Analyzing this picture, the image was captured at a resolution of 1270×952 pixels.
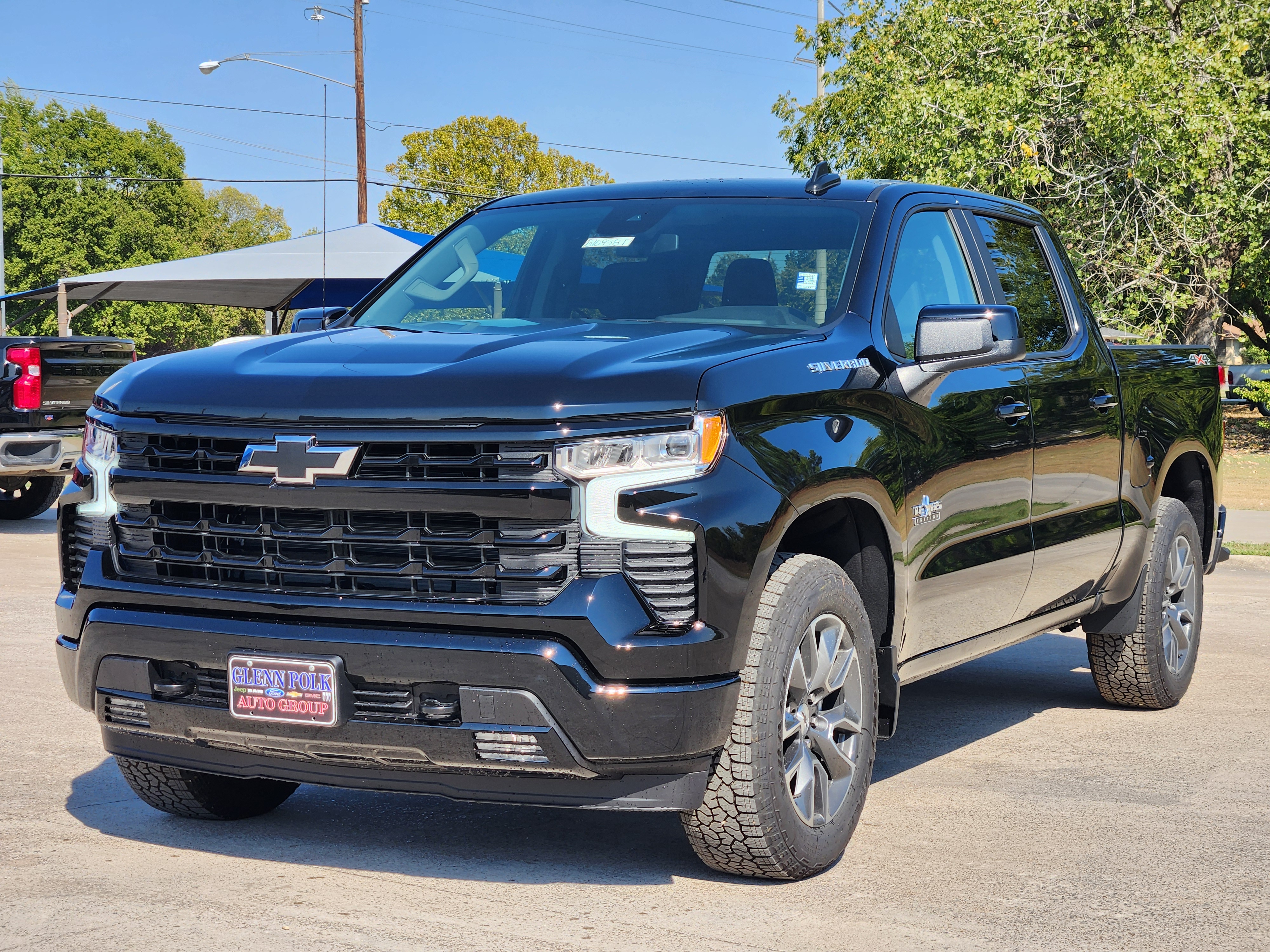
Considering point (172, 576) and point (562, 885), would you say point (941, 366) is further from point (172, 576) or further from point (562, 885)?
point (172, 576)

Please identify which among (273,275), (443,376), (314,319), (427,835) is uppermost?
(273,275)

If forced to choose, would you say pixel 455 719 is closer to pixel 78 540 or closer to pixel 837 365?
pixel 78 540

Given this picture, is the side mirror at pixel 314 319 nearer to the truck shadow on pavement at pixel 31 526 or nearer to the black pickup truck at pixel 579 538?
the black pickup truck at pixel 579 538

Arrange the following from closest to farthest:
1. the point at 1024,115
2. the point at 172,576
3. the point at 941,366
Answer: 1. the point at 172,576
2. the point at 941,366
3. the point at 1024,115

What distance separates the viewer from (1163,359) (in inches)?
264

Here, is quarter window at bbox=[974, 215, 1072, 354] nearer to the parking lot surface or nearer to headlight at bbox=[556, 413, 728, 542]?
→ the parking lot surface

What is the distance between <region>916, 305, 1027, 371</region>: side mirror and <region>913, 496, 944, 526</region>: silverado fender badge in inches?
16.6

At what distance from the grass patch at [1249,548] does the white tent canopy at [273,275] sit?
969cm

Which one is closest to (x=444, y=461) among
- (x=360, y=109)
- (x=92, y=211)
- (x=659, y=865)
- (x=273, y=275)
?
(x=659, y=865)

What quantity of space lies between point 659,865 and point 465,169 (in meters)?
55.5

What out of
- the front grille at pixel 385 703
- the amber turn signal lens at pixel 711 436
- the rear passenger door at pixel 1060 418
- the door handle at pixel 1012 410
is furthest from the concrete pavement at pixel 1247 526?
the front grille at pixel 385 703

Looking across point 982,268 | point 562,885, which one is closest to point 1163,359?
point 982,268

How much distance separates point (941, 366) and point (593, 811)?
1772 millimetres

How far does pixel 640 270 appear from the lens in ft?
16.4
